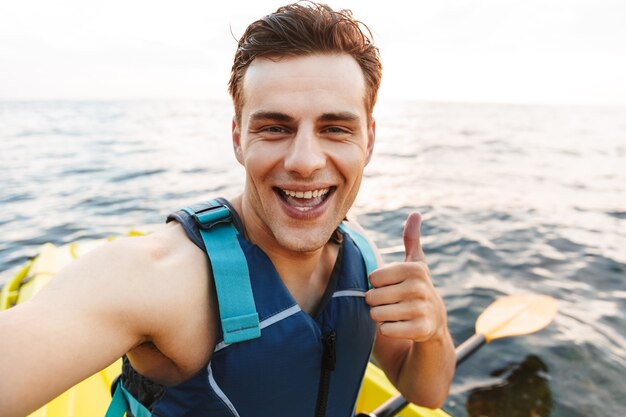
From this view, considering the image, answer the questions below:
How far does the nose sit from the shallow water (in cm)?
348

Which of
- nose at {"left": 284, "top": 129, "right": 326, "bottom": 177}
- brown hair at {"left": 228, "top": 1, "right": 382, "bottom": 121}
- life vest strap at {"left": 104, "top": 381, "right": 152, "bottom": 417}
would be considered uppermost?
brown hair at {"left": 228, "top": 1, "right": 382, "bottom": 121}

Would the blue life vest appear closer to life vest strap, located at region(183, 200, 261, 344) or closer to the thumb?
life vest strap, located at region(183, 200, 261, 344)

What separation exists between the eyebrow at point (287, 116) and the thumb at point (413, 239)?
575 mm

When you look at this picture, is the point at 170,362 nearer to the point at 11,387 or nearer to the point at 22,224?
the point at 11,387

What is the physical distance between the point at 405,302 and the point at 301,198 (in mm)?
593

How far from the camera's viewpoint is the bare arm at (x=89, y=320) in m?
1.06

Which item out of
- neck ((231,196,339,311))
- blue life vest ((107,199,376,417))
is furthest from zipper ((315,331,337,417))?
neck ((231,196,339,311))

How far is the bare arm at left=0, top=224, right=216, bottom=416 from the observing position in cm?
106

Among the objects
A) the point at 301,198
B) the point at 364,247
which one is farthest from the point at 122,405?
the point at 364,247

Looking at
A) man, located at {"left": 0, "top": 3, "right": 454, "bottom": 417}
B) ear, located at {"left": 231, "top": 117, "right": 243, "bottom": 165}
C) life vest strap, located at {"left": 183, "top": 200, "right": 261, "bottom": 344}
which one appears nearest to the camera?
man, located at {"left": 0, "top": 3, "right": 454, "bottom": 417}

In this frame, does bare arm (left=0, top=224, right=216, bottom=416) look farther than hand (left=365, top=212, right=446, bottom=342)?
No

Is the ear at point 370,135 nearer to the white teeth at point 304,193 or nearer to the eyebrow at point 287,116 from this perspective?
the eyebrow at point 287,116

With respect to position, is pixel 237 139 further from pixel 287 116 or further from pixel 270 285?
pixel 270 285

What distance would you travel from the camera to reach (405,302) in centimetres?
168
